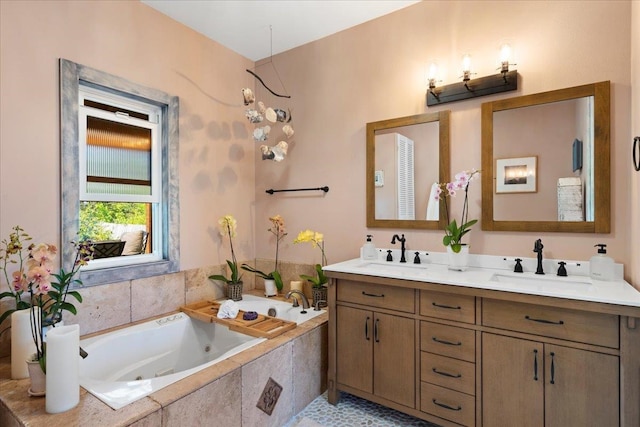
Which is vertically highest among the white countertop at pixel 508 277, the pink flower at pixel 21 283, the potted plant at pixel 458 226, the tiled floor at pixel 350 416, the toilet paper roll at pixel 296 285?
the potted plant at pixel 458 226

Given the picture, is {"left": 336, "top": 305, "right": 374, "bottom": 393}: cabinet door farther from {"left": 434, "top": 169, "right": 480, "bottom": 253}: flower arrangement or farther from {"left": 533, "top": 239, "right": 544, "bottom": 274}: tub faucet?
{"left": 533, "top": 239, "right": 544, "bottom": 274}: tub faucet

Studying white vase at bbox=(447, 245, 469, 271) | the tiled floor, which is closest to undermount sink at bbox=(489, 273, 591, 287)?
white vase at bbox=(447, 245, 469, 271)

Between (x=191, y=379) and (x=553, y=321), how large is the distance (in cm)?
171

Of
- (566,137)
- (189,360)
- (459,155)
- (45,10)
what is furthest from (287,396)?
(45,10)

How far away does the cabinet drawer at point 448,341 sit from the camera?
1676 mm

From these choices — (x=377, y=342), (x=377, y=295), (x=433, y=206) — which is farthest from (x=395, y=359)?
(x=433, y=206)

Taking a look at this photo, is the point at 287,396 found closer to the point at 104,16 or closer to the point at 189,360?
the point at 189,360

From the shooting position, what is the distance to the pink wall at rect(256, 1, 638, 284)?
5.97ft

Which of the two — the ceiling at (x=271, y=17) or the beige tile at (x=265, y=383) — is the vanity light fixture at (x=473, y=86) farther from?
the beige tile at (x=265, y=383)

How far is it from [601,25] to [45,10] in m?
3.24

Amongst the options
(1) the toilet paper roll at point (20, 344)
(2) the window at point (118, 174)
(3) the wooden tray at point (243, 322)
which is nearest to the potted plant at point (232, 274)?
(3) the wooden tray at point (243, 322)

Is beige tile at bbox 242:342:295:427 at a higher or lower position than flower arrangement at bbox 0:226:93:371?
lower

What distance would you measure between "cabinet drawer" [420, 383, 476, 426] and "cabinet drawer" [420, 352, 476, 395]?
0.10 ft

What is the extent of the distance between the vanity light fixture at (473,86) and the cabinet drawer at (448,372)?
1.66 m
